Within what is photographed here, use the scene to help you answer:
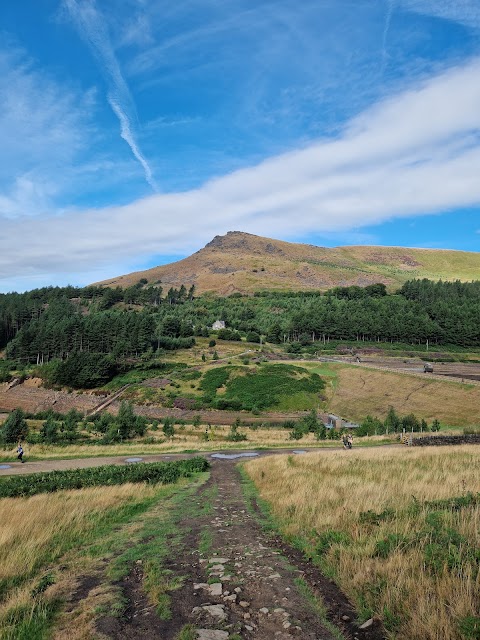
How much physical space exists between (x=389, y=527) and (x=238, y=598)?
12.4ft

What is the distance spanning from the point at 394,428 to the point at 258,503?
129 feet

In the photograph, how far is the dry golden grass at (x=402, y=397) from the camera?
5472 cm

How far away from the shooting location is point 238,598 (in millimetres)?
6281

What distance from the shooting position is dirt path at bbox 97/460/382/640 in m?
5.36

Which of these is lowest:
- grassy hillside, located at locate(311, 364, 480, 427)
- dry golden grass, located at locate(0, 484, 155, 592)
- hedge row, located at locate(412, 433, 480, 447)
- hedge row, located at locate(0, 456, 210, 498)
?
grassy hillside, located at locate(311, 364, 480, 427)

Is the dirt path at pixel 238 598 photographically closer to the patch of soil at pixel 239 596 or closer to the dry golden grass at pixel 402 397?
the patch of soil at pixel 239 596

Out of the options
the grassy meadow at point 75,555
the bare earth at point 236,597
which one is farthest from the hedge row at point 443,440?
the bare earth at point 236,597

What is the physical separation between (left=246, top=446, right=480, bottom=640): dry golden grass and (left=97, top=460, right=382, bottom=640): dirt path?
439 millimetres

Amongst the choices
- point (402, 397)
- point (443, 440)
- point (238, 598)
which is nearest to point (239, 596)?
point (238, 598)

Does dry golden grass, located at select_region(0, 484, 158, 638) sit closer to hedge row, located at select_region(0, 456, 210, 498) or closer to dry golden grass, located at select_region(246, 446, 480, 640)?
hedge row, located at select_region(0, 456, 210, 498)

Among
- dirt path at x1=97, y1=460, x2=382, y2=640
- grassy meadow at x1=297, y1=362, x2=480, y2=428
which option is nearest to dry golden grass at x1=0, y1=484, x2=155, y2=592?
dirt path at x1=97, y1=460, x2=382, y2=640

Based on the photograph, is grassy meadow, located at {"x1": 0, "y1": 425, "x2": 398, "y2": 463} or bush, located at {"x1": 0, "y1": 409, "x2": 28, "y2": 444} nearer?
grassy meadow, located at {"x1": 0, "y1": 425, "x2": 398, "y2": 463}

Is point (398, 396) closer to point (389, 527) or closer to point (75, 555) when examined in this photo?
point (389, 527)

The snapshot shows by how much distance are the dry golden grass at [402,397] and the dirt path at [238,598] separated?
51.5 metres
